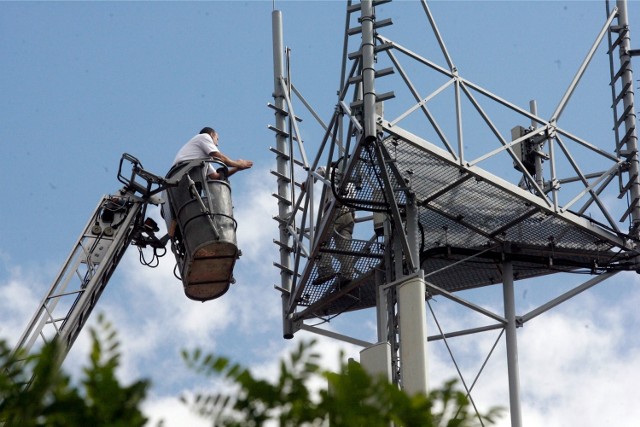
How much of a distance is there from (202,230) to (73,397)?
588 inches

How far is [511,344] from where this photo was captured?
2536 centimetres

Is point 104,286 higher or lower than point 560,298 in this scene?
lower

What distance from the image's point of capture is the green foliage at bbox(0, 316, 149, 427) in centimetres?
827

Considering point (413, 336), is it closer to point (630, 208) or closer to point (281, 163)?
point (630, 208)

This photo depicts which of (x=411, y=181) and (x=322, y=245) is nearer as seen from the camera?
(x=411, y=181)

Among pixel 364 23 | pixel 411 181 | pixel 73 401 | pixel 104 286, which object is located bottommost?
pixel 73 401

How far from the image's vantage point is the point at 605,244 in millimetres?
25766

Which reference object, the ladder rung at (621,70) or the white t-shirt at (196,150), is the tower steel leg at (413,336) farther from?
the ladder rung at (621,70)

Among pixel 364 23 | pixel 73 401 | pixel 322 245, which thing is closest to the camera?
pixel 73 401

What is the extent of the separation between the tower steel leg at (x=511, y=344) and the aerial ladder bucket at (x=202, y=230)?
16.4 ft

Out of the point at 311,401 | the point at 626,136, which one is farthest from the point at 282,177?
the point at 311,401

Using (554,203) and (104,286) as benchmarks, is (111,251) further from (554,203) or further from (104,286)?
(554,203)

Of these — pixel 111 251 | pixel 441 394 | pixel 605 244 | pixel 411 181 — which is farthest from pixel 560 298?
pixel 441 394

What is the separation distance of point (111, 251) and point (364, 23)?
5.64m
